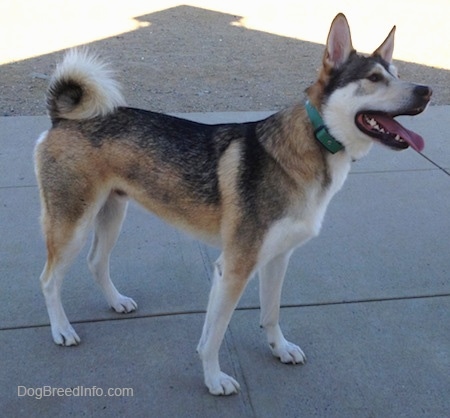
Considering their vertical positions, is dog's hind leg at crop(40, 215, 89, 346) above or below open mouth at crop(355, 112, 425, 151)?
below

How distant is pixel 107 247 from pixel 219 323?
3.36ft

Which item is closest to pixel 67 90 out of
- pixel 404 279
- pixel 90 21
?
pixel 404 279

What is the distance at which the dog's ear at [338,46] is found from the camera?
2.91 m

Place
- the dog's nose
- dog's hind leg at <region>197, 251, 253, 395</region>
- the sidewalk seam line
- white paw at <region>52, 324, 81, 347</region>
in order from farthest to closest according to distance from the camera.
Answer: the sidewalk seam line → white paw at <region>52, 324, 81, 347</region> → dog's hind leg at <region>197, 251, 253, 395</region> → the dog's nose

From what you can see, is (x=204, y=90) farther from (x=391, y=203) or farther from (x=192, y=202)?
(x=192, y=202)

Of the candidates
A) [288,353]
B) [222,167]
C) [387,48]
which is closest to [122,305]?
[288,353]

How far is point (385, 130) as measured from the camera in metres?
2.78

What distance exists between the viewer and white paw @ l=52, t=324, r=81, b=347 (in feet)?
11.3

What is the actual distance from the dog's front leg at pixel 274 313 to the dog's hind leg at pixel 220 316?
0.35 metres

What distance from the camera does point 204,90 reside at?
8.64m

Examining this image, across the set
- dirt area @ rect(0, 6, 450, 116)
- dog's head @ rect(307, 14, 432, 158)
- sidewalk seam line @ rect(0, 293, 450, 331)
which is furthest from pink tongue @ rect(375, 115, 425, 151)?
dirt area @ rect(0, 6, 450, 116)

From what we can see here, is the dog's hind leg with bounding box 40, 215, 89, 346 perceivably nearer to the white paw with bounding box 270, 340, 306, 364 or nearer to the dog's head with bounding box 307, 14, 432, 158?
the white paw with bounding box 270, 340, 306, 364

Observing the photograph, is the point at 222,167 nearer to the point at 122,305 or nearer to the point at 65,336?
the point at 122,305

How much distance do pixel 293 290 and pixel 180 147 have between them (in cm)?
138
